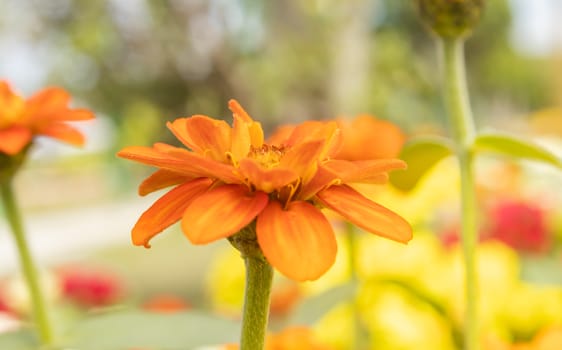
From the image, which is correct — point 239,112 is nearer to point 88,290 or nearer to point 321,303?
point 321,303

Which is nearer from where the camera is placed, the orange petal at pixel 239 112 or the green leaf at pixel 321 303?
the orange petal at pixel 239 112

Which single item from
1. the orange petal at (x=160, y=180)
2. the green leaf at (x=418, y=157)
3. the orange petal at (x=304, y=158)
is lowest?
the orange petal at (x=304, y=158)

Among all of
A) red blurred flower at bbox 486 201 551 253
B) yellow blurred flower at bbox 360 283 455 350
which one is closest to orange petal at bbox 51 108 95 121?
yellow blurred flower at bbox 360 283 455 350

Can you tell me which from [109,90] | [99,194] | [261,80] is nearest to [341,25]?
[261,80]

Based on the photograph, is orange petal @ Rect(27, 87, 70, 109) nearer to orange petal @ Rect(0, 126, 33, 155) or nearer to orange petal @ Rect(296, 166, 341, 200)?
orange petal @ Rect(0, 126, 33, 155)

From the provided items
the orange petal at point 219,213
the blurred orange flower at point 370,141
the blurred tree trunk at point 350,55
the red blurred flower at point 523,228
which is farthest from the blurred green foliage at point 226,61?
the orange petal at point 219,213

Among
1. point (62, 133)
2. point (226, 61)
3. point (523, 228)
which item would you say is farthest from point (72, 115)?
point (226, 61)

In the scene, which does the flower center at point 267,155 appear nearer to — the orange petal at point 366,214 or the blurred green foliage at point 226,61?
the orange petal at point 366,214
